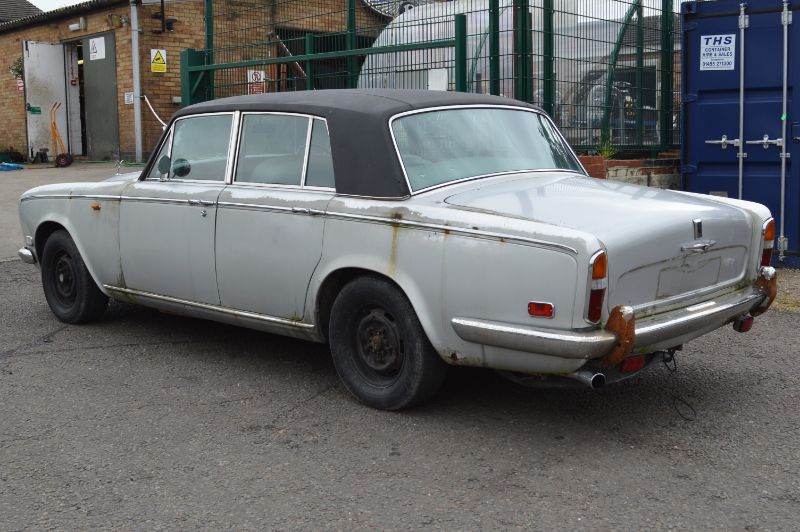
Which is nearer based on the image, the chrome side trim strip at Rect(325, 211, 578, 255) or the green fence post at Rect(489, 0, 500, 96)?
the chrome side trim strip at Rect(325, 211, 578, 255)

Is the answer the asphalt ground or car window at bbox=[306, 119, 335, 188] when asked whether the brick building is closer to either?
the asphalt ground

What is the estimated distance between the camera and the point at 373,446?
4258 mm

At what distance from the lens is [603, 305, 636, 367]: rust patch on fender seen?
12.9ft

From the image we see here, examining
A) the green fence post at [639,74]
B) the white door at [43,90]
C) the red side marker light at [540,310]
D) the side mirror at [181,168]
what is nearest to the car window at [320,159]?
the side mirror at [181,168]

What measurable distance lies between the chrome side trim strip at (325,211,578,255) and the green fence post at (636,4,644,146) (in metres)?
6.75

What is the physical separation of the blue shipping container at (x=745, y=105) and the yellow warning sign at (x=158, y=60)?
36.1ft

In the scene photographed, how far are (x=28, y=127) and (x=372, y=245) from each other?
59.5 ft

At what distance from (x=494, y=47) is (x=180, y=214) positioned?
4533 millimetres

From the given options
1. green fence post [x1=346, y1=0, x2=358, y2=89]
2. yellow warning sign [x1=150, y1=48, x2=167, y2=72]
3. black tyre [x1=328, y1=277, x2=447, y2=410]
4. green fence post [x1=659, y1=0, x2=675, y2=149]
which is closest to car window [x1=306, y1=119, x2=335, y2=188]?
black tyre [x1=328, y1=277, x2=447, y2=410]

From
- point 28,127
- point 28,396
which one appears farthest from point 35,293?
point 28,127

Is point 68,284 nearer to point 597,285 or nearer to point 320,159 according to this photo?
point 320,159

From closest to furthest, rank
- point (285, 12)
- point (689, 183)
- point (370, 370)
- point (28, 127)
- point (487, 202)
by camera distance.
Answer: point (487, 202) → point (370, 370) → point (689, 183) → point (285, 12) → point (28, 127)

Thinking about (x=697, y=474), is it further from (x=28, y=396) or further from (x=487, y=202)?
(x=28, y=396)

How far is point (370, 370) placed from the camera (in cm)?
479
